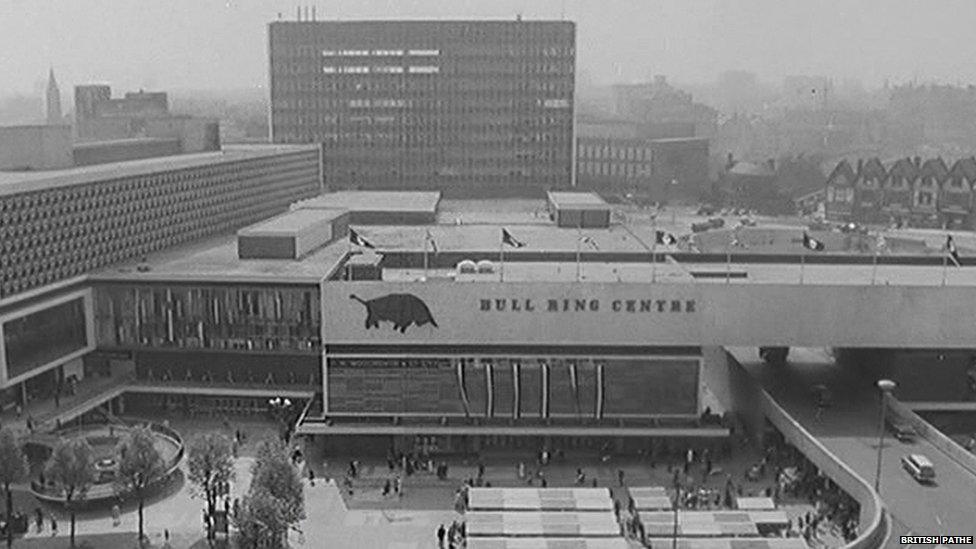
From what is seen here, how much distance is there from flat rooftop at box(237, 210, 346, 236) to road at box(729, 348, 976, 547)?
23707 millimetres

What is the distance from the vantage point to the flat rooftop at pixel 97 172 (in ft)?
149

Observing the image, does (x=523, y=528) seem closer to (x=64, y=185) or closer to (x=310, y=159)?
(x=64, y=185)

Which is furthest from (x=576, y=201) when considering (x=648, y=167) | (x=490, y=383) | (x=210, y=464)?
(x=648, y=167)

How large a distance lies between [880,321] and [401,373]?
19.2m

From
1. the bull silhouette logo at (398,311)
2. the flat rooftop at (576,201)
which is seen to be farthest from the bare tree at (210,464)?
the flat rooftop at (576,201)

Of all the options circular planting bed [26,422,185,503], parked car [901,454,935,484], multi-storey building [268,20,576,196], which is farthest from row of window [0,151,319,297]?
parked car [901,454,935,484]

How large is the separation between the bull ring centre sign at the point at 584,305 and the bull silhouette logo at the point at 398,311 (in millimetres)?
2343

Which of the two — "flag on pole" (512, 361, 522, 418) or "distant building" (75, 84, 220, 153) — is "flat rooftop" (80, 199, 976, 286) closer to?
"flag on pole" (512, 361, 522, 418)

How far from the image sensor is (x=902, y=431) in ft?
125

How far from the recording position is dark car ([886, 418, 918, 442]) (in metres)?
37.9

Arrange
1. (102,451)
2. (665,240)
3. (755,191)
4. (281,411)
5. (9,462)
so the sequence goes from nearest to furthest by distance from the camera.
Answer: (9,462) → (102,451) → (281,411) → (665,240) → (755,191)

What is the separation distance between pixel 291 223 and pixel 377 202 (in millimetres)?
15235

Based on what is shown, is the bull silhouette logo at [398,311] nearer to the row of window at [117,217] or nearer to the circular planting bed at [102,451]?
the circular planting bed at [102,451]

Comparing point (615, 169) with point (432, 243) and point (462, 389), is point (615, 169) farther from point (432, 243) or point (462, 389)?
point (462, 389)
